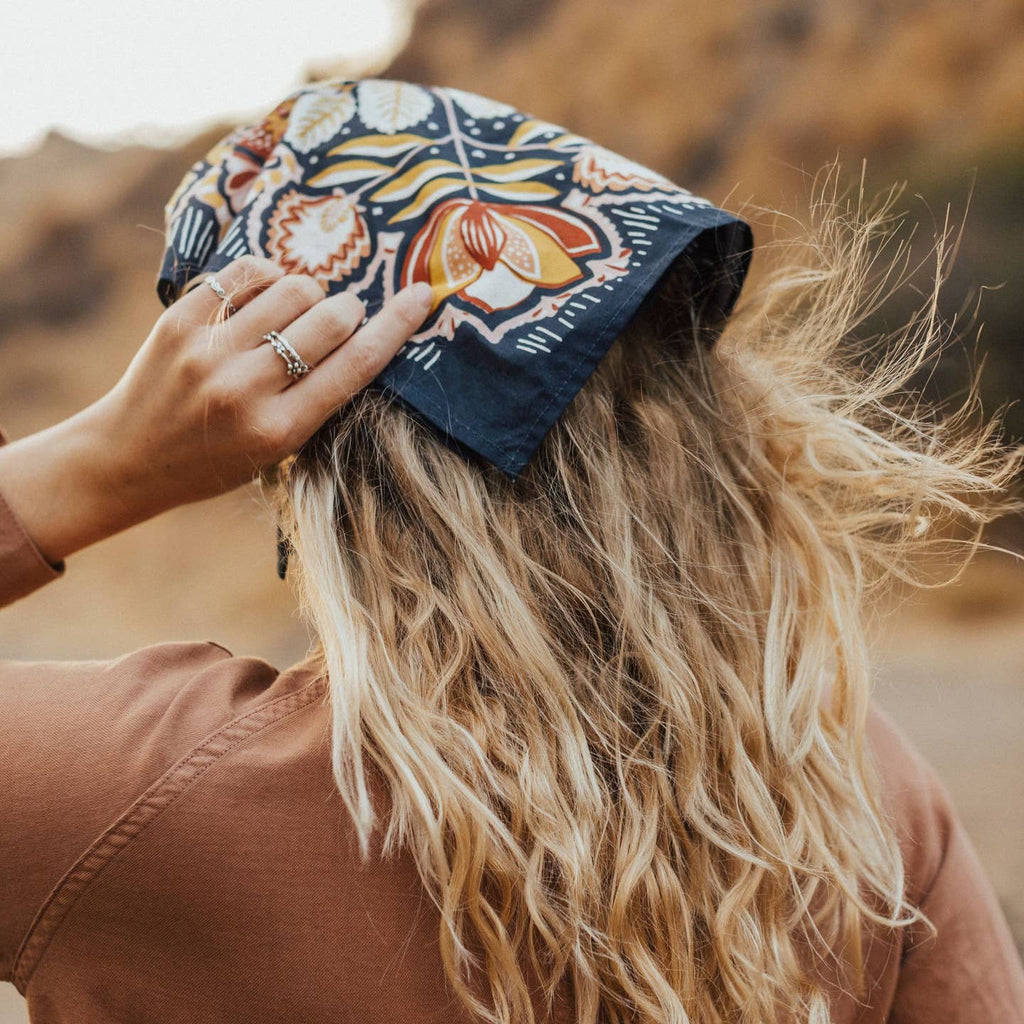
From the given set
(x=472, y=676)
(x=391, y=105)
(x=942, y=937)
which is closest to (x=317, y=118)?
(x=391, y=105)

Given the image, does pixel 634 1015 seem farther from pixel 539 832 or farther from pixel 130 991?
pixel 130 991

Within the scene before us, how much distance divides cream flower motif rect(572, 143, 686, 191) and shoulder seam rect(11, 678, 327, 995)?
2.18ft

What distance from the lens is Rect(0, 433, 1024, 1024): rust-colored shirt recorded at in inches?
29.3

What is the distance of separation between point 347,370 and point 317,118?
1.11 feet

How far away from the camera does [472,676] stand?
2.84 feet

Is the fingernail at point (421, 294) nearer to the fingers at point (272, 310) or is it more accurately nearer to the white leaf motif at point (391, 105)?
the fingers at point (272, 310)

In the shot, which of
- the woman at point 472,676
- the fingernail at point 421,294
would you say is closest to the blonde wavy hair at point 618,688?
the woman at point 472,676

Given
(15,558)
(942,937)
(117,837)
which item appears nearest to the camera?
(117,837)

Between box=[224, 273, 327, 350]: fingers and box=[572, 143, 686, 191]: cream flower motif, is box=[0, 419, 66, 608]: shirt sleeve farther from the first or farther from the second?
box=[572, 143, 686, 191]: cream flower motif

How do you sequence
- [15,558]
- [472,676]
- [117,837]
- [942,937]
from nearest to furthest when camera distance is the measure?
[117,837], [472,676], [15,558], [942,937]

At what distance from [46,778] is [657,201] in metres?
0.81

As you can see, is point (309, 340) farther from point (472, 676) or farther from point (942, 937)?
point (942, 937)

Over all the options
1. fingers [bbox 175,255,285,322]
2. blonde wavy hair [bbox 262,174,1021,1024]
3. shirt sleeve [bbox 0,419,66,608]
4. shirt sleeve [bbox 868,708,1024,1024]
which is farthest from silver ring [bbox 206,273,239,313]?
shirt sleeve [bbox 868,708,1024,1024]

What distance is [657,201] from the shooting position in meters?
0.99
